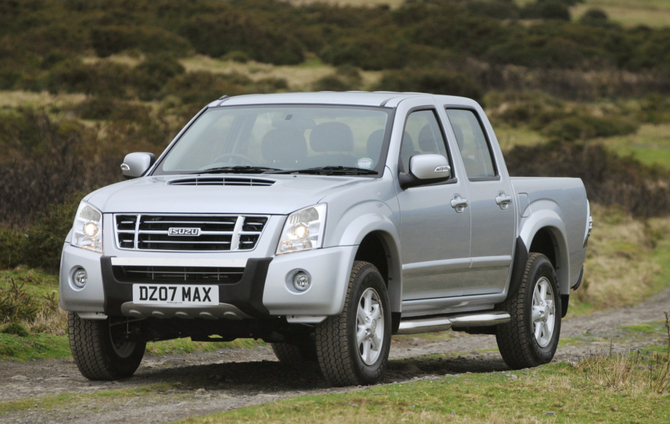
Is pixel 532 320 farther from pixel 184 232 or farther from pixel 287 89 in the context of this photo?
pixel 287 89

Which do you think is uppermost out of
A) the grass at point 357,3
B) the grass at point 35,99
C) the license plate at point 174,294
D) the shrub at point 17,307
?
the license plate at point 174,294

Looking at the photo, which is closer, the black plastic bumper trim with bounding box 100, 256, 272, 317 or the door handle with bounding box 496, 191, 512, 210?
the black plastic bumper trim with bounding box 100, 256, 272, 317

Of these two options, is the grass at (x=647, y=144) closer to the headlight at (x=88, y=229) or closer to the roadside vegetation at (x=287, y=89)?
the roadside vegetation at (x=287, y=89)

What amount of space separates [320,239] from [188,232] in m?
0.78

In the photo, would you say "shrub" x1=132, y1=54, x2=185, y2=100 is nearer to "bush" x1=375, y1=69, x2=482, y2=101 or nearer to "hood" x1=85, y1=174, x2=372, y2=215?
"bush" x1=375, y1=69, x2=482, y2=101

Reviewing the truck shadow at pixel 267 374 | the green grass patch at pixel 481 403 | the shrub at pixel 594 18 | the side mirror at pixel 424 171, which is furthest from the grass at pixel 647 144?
the shrub at pixel 594 18

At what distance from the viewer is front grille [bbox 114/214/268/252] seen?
6.19m

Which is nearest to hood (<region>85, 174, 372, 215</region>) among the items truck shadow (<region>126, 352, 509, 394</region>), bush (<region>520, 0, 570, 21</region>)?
truck shadow (<region>126, 352, 509, 394</region>)

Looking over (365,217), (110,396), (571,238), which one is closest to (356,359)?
(365,217)

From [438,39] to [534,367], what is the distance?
180 feet

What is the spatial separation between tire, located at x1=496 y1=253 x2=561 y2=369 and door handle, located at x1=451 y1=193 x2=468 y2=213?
1089 millimetres

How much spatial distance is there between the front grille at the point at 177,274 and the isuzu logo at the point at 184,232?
0.65 feet

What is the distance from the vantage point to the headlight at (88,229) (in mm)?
6531

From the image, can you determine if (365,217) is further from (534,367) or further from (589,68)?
(589,68)
